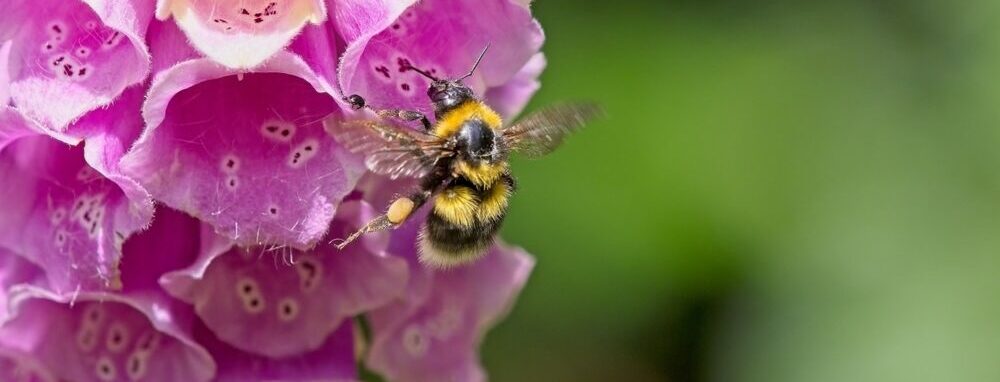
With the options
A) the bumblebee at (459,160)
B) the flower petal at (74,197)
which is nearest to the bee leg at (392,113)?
the bumblebee at (459,160)

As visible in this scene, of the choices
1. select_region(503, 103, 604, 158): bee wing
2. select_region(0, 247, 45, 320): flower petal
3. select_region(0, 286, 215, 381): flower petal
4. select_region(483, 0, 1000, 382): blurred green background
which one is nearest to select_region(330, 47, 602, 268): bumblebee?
select_region(503, 103, 604, 158): bee wing

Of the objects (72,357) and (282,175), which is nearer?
(282,175)

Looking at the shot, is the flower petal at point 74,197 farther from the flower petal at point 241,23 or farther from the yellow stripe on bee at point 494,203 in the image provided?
the yellow stripe on bee at point 494,203

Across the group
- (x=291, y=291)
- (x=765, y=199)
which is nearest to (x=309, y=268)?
(x=291, y=291)

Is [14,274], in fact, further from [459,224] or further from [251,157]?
[459,224]

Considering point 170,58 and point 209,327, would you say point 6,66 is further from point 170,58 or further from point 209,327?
point 209,327

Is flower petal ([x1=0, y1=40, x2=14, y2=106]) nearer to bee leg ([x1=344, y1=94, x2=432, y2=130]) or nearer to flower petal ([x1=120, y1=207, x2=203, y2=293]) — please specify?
flower petal ([x1=120, y1=207, x2=203, y2=293])

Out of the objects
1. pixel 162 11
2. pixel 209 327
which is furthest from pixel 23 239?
pixel 162 11

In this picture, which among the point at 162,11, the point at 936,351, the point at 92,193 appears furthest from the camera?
the point at 936,351
